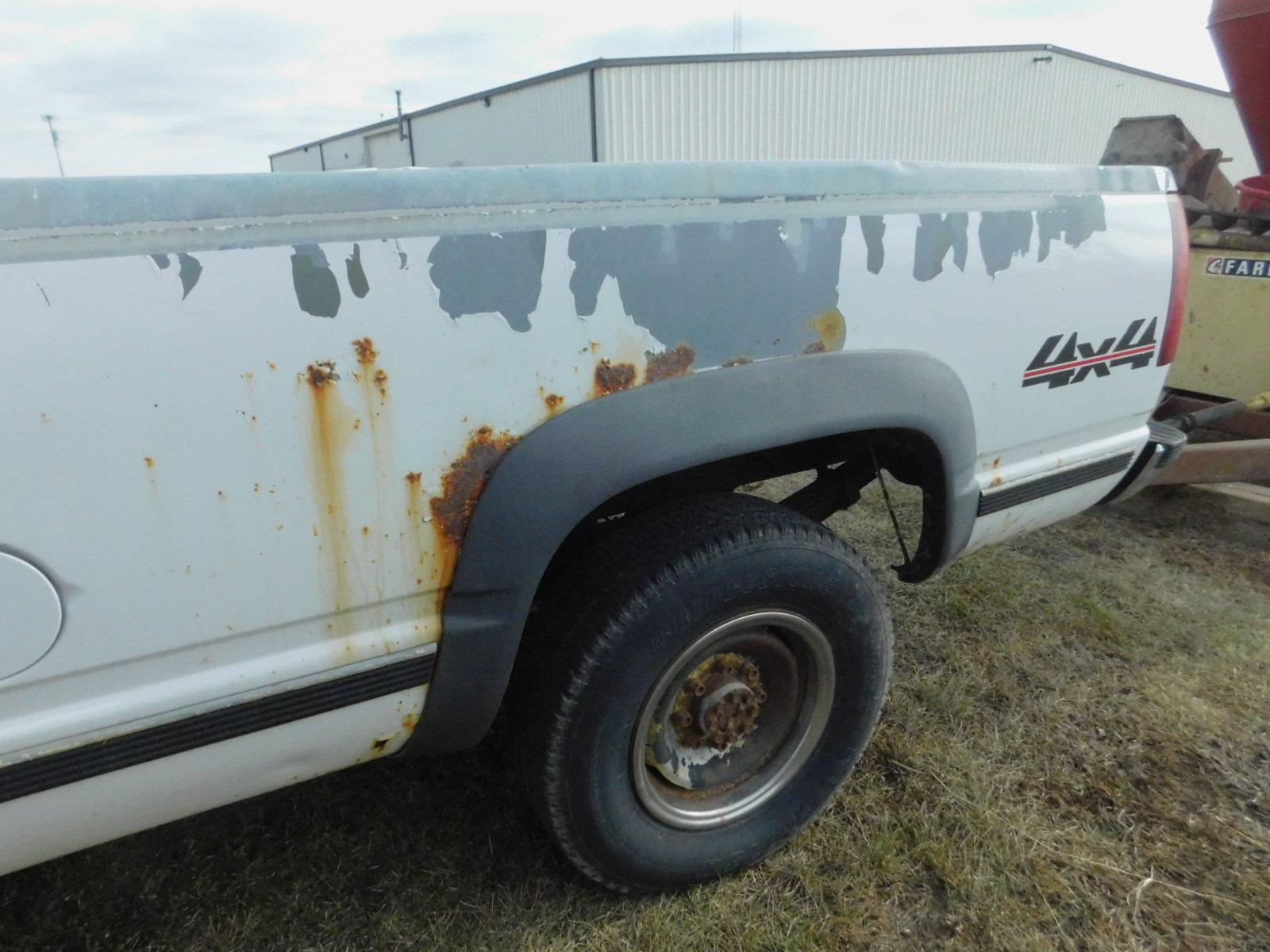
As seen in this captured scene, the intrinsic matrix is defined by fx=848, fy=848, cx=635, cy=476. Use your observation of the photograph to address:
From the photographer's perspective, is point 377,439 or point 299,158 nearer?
point 377,439

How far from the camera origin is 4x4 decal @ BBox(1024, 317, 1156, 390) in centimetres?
187

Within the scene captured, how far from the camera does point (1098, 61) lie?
1991 cm

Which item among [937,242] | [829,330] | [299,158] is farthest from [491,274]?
[299,158]

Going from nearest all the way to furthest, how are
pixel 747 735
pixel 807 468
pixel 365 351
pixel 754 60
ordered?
pixel 365 351 < pixel 747 735 < pixel 807 468 < pixel 754 60

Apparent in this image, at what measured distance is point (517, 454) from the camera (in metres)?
1.30

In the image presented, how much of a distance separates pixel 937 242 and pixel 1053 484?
76 centimetres

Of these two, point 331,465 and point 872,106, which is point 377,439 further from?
point 872,106

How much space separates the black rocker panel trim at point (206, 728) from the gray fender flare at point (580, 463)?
80 mm

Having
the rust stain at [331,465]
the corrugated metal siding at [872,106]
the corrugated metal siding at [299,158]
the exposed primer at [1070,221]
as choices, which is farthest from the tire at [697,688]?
the corrugated metal siding at [299,158]

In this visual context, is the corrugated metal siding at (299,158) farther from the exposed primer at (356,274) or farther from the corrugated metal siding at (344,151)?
the exposed primer at (356,274)

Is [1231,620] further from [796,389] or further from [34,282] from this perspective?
[34,282]

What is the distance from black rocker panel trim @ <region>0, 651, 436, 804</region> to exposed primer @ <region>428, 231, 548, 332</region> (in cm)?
56

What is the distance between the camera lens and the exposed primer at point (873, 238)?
154 cm

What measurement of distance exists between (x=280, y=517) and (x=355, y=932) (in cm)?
107
